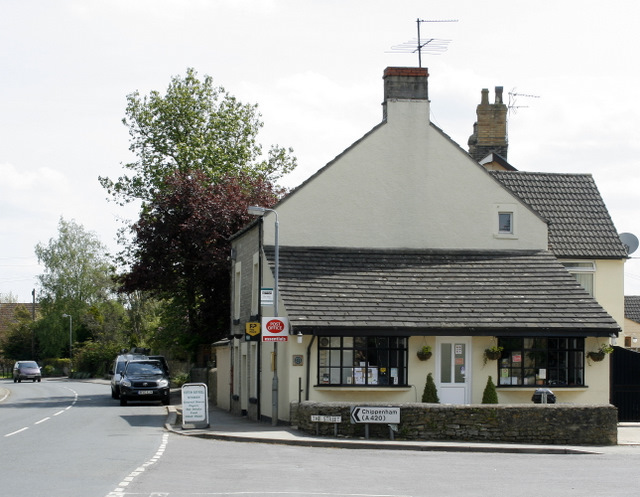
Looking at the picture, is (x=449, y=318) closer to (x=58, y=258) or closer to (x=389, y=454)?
(x=389, y=454)

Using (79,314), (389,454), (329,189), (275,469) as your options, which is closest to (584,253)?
(329,189)

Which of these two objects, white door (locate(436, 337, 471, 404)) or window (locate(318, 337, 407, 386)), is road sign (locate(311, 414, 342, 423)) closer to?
window (locate(318, 337, 407, 386))

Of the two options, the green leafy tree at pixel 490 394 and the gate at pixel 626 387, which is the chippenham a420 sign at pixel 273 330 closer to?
the green leafy tree at pixel 490 394

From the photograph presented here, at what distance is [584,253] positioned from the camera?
32250 mm

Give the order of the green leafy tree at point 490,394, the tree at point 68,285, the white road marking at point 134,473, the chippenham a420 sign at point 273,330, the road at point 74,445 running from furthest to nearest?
1. the tree at point 68,285
2. the green leafy tree at point 490,394
3. the chippenham a420 sign at point 273,330
4. the road at point 74,445
5. the white road marking at point 134,473

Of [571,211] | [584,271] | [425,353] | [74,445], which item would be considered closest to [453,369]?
[425,353]

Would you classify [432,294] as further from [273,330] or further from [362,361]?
[273,330]

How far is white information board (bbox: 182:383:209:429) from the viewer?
2400 cm

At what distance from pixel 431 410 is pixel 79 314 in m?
76.3

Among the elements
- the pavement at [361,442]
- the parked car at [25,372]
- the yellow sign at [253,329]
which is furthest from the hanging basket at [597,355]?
the parked car at [25,372]

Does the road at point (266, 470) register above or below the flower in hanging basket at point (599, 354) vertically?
below

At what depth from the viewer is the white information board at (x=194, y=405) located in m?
24.0

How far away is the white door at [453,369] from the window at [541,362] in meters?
0.97

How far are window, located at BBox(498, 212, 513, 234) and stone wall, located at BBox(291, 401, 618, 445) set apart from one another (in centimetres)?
905
